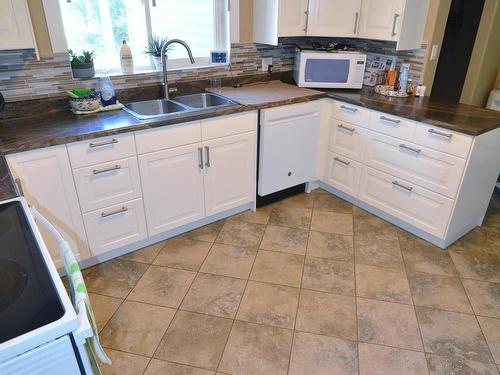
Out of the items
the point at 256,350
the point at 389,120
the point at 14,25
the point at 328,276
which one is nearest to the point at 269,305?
the point at 256,350

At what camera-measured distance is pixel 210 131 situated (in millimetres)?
2379

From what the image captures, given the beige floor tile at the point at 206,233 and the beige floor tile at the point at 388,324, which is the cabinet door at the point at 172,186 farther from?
the beige floor tile at the point at 388,324

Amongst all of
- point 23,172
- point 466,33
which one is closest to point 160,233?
point 23,172

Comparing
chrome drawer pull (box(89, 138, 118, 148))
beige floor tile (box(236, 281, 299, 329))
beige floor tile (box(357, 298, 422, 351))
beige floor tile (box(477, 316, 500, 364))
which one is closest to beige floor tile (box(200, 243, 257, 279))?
beige floor tile (box(236, 281, 299, 329))

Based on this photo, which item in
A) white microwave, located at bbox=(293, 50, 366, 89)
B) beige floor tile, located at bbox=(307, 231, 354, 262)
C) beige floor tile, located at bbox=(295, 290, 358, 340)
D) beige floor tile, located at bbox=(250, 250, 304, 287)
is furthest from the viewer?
white microwave, located at bbox=(293, 50, 366, 89)

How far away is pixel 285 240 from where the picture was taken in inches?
101

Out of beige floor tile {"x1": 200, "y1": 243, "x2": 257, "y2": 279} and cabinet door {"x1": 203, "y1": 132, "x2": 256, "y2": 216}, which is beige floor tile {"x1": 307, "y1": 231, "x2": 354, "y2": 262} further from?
cabinet door {"x1": 203, "y1": 132, "x2": 256, "y2": 216}

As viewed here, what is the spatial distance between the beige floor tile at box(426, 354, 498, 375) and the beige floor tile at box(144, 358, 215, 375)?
102 cm

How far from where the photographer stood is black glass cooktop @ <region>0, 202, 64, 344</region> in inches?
32.1

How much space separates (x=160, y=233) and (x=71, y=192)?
678 millimetres

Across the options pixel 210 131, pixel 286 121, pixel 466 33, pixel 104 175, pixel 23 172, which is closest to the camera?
pixel 23 172

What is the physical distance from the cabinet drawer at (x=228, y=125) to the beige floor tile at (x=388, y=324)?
4.34ft

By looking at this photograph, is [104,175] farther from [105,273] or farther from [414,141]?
[414,141]

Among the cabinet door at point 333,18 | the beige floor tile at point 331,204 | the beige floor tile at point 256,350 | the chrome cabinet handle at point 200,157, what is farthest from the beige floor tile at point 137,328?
the cabinet door at point 333,18
